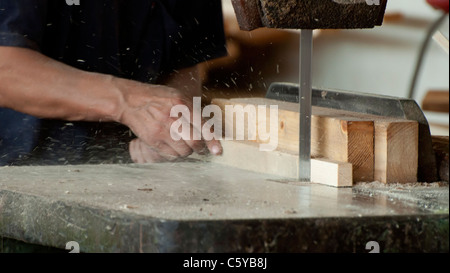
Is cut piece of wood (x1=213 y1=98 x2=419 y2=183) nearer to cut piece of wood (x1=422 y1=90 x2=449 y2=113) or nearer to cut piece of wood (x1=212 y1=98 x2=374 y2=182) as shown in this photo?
cut piece of wood (x1=212 y1=98 x2=374 y2=182)

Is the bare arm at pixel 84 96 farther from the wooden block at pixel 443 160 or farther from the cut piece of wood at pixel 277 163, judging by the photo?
the wooden block at pixel 443 160

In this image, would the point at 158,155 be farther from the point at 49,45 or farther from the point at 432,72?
the point at 432,72

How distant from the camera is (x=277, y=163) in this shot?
203 centimetres

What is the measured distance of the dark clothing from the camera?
2.49 m

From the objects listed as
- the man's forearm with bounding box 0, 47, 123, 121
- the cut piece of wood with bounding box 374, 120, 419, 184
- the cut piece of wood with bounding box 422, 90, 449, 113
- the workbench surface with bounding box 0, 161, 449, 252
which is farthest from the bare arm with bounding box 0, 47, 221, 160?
the cut piece of wood with bounding box 422, 90, 449, 113

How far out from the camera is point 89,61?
2.77 meters

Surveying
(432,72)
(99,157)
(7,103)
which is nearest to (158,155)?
(99,157)

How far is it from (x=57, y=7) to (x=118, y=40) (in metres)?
0.26

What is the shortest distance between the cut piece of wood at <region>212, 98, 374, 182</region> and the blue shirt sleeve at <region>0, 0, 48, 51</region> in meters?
0.84

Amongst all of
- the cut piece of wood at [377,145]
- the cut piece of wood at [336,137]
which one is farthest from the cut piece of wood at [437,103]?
the cut piece of wood at [377,145]

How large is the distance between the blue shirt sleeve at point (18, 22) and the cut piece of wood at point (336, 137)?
842 mm

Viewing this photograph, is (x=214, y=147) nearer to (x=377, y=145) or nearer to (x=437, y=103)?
(x=377, y=145)

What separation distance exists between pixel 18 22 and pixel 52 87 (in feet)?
0.73

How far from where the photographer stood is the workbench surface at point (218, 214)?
1419 mm
